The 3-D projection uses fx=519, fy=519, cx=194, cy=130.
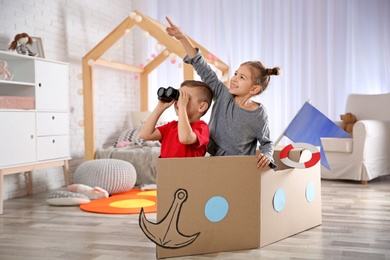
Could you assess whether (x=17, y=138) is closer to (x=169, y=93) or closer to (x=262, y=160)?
(x=169, y=93)

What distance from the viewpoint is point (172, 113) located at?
580cm

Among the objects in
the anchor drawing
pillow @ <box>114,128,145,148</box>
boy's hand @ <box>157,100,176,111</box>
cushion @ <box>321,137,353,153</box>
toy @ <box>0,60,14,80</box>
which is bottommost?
the anchor drawing

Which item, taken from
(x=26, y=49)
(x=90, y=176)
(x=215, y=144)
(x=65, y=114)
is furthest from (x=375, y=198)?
(x=26, y=49)

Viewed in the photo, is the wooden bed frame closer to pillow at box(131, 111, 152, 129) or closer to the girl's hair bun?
pillow at box(131, 111, 152, 129)

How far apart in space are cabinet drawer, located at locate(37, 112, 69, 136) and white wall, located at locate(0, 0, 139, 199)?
0.44m

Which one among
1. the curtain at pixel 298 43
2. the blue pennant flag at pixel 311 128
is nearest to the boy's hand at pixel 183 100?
the blue pennant flag at pixel 311 128

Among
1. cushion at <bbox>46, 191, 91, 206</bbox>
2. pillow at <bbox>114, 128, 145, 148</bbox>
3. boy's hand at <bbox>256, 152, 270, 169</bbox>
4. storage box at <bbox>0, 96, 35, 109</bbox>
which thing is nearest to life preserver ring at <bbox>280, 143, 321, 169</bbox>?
boy's hand at <bbox>256, 152, 270, 169</bbox>

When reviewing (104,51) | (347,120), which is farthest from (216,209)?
(347,120)

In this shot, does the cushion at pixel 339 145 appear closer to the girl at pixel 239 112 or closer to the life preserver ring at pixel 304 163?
the life preserver ring at pixel 304 163

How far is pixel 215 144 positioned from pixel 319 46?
3499 millimetres

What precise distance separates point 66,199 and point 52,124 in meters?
0.74

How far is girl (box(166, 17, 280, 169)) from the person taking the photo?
2277mm

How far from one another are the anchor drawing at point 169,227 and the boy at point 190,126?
0.66 ft

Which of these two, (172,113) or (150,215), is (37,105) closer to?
(150,215)
